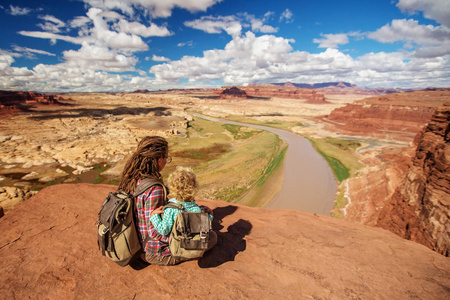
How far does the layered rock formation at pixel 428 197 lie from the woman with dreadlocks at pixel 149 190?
43.1 feet

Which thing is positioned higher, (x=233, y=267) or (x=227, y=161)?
(x=233, y=267)

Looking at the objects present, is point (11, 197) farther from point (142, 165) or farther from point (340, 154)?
point (340, 154)

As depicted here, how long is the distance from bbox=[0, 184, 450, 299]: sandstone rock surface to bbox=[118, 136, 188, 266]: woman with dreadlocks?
0.49 meters

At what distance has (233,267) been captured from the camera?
4.21 meters

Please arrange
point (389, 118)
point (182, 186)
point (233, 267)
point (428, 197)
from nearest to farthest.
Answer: point (182, 186), point (233, 267), point (428, 197), point (389, 118)

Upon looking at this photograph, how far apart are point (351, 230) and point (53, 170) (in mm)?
35039

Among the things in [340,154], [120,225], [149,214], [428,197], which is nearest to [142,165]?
[149,214]

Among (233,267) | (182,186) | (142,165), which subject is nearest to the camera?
(182,186)

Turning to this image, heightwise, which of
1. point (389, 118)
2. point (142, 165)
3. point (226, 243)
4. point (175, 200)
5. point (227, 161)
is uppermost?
point (142, 165)

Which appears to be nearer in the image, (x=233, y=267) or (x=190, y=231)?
(x=190, y=231)

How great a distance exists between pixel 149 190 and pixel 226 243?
108 inches

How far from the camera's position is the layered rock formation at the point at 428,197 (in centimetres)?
1070

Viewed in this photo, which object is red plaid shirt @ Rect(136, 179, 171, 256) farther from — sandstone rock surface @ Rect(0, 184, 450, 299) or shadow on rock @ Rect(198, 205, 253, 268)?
shadow on rock @ Rect(198, 205, 253, 268)

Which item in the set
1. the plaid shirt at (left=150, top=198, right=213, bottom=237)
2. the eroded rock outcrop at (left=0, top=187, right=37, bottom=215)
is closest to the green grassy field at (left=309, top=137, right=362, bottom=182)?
the plaid shirt at (left=150, top=198, right=213, bottom=237)
